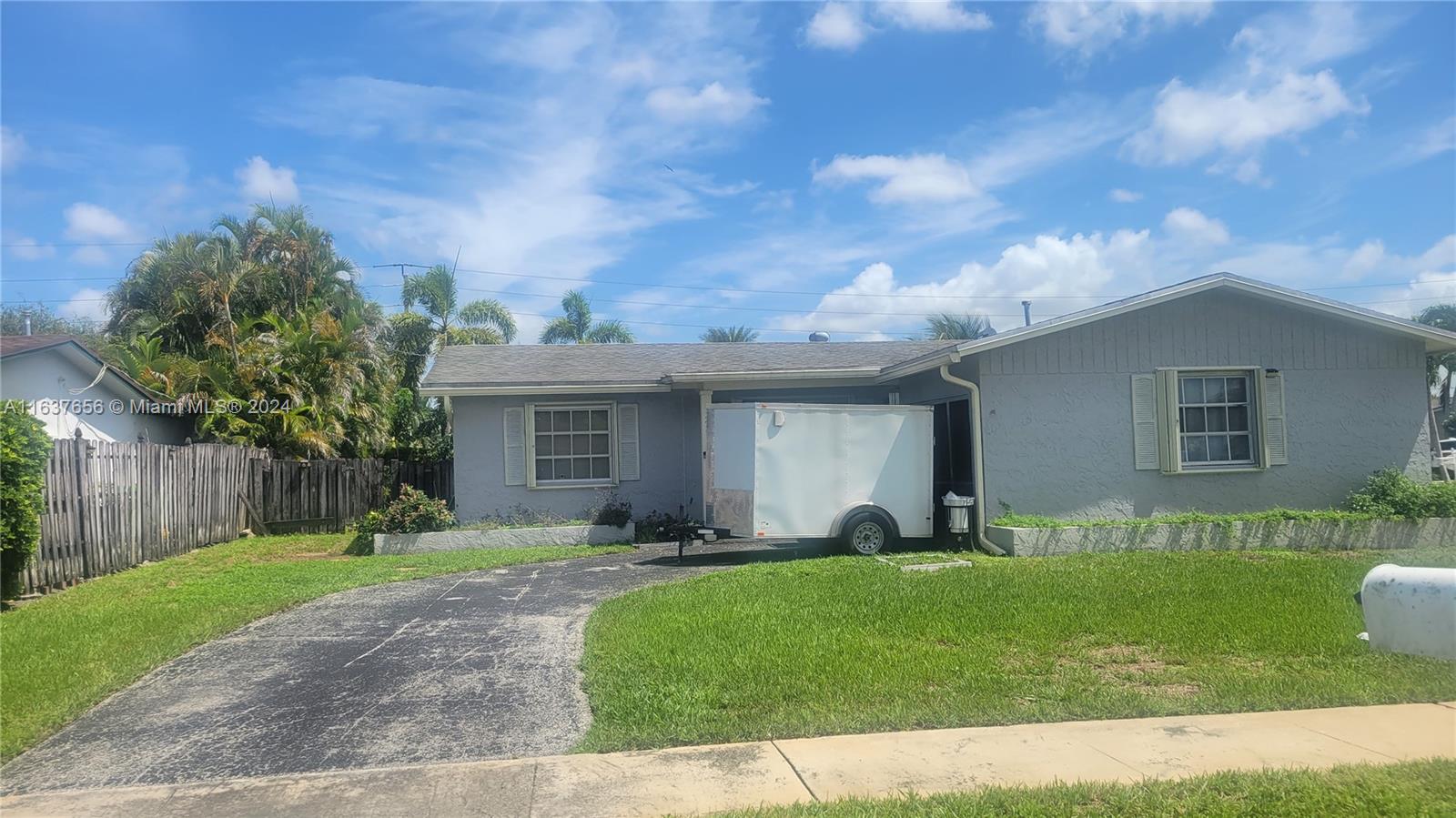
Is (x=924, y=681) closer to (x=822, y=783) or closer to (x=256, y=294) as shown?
(x=822, y=783)

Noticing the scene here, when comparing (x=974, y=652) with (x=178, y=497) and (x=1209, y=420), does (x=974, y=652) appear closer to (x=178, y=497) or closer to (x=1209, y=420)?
(x=1209, y=420)

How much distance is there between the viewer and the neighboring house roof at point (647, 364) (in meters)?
15.4

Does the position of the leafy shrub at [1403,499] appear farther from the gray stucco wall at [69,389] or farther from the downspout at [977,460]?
the gray stucco wall at [69,389]

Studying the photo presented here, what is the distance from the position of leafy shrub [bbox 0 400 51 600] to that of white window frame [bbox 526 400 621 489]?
7.42 meters

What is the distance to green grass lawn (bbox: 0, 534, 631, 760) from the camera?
6.36 metres

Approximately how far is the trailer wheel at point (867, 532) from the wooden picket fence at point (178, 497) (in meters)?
9.30

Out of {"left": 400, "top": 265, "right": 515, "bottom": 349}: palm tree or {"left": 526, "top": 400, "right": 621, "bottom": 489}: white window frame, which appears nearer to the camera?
{"left": 526, "top": 400, "right": 621, "bottom": 489}: white window frame

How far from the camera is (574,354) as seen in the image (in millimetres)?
18500

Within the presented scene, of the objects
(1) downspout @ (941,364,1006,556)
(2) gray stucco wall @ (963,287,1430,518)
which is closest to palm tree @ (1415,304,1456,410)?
(2) gray stucco wall @ (963,287,1430,518)

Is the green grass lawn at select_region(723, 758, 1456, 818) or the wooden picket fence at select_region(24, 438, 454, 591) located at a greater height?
the wooden picket fence at select_region(24, 438, 454, 591)

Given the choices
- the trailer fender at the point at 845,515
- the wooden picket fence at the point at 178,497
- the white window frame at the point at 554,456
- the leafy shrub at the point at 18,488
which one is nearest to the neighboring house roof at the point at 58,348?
the wooden picket fence at the point at 178,497

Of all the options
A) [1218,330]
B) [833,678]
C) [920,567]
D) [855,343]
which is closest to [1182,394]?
[1218,330]

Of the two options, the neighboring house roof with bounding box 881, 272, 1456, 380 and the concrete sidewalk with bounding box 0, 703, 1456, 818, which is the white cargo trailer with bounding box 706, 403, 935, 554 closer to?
the neighboring house roof with bounding box 881, 272, 1456, 380

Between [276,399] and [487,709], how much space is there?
620 inches
